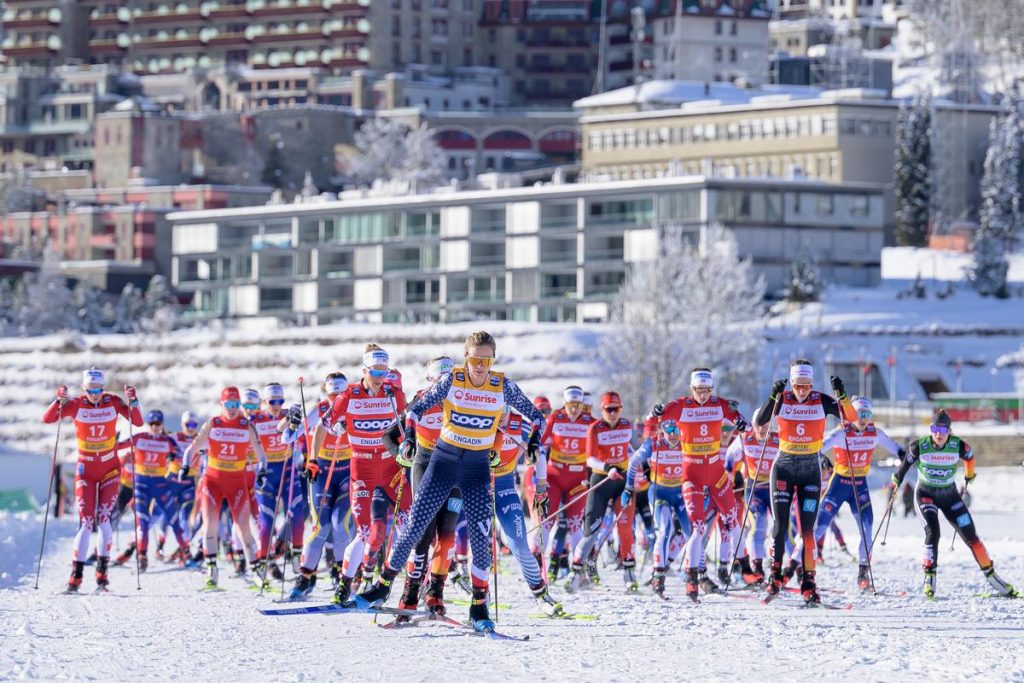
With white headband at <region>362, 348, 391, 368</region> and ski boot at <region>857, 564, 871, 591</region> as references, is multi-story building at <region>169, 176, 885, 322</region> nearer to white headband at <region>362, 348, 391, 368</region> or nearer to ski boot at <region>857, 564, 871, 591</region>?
ski boot at <region>857, 564, 871, 591</region>

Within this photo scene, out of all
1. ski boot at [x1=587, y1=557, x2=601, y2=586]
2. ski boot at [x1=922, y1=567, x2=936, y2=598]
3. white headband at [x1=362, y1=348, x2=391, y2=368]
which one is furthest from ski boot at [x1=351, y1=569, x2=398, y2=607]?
ski boot at [x1=922, y1=567, x2=936, y2=598]

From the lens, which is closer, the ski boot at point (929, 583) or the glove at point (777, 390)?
the glove at point (777, 390)

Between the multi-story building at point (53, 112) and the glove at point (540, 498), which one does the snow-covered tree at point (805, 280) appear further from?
the multi-story building at point (53, 112)

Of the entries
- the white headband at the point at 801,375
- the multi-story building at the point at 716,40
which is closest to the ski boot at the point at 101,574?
the white headband at the point at 801,375

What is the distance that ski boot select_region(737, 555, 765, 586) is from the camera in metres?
25.1

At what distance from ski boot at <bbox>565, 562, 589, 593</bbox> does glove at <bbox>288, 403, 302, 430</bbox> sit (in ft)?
11.8

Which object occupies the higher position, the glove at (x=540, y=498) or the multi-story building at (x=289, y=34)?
the multi-story building at (x=289, y=34)

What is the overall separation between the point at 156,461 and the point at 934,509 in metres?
12.1

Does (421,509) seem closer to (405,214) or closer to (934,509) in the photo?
(934,509)

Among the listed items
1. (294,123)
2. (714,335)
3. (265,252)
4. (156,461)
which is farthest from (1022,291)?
(156,461)

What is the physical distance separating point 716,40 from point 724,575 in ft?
511

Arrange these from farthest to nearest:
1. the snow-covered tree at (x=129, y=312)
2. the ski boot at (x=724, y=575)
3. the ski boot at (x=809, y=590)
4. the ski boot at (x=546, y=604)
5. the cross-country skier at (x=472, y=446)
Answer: the snow-covered tree at (x=129, y=312) < the ski boot at (x=724, y=575) < the ski boot at (x=809, y=590) < the ski boot at (x=546, y=604) < the cross-country skier at (x=472, y=446)

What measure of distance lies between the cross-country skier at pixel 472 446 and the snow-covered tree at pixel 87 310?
126057 millimetres

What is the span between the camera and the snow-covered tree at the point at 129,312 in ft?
453
